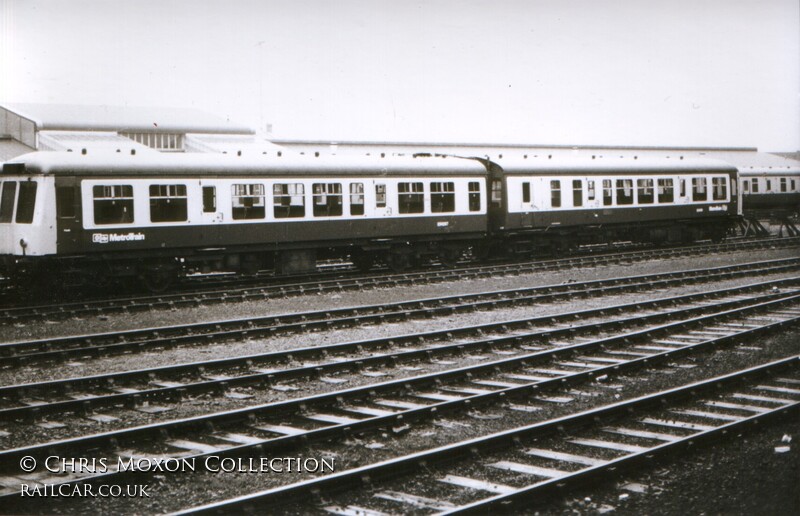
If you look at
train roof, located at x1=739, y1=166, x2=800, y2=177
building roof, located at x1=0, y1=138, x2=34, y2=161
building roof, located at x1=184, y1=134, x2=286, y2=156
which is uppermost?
building roof, located at x1=184, y1=134, x2=286, y2=156

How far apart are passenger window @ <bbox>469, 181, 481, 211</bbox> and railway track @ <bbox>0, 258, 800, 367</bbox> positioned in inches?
235

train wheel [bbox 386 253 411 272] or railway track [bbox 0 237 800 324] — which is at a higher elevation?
train wheel [bbox 386 253 411 272]

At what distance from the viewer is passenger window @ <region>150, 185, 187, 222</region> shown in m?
20.2

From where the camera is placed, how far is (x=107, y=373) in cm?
1183

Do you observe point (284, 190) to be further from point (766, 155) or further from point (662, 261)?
point (766, 155)

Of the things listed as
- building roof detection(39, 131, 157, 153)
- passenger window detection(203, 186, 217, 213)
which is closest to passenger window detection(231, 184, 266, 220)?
passenger window detection(203, 186, 217, 213)

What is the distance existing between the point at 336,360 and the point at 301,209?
10501 mm

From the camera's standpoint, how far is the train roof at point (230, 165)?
19.1 m

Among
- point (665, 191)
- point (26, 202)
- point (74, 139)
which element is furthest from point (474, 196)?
point (74, 139)

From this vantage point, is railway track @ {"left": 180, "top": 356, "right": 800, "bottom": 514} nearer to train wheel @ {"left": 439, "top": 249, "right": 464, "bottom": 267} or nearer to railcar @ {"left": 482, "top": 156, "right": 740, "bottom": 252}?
train wheel @ {"left": 439, "top": 249, "right": 464, "bottom": 267}

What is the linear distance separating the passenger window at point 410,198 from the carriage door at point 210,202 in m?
5.57

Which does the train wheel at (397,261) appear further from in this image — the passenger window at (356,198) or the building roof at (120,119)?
the building roof at (120,119)

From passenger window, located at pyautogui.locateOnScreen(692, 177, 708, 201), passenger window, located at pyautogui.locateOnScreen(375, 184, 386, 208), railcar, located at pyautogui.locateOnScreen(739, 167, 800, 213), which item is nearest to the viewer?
passenger window, located at pyautogui.locateOnScreen(375, 184, 386, 208)

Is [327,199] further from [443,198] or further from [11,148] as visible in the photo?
[11,148]
